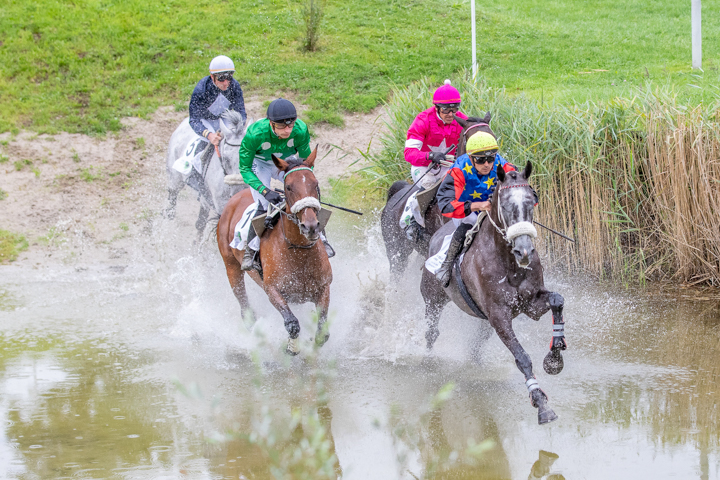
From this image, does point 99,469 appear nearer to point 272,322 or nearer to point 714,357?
point 272,322

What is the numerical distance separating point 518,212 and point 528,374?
1.21m

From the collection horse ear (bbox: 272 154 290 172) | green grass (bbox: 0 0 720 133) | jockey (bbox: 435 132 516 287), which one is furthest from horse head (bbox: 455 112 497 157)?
green grass (bbox: 0 0 720 133)

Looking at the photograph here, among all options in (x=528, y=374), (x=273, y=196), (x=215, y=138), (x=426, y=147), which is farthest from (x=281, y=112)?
(x=528, y=374)

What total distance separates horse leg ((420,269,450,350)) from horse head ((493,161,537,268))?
1.63 m

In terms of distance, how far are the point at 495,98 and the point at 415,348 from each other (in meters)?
4.35

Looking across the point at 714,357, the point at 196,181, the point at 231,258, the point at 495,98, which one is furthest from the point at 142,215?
the point at 714,357

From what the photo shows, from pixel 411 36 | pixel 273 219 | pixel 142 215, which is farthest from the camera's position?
pixel 411 36

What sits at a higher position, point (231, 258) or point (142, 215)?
point (142, 215)

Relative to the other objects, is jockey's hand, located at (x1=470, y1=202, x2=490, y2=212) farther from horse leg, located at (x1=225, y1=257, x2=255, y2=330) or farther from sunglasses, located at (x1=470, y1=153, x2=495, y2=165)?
horse leg, located at (x1=225, y1=257, x2=255, y2=330)

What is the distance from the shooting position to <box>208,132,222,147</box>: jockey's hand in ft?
30.2

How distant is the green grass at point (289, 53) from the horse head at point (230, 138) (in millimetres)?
6774

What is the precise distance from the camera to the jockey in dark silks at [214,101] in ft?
30.1

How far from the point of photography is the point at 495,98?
10312 millimetres

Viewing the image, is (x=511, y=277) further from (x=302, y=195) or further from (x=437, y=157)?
(x=437, y=157)
